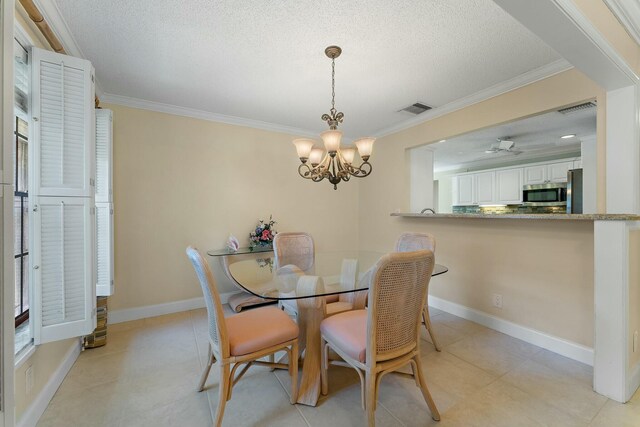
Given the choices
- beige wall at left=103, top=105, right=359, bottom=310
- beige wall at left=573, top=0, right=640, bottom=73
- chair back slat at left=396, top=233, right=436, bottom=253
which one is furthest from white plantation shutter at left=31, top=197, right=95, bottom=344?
beige wall at left=573, top=0, right=640, bottom=73

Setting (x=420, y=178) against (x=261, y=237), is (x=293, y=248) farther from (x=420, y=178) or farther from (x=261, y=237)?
(x=420, y=178)

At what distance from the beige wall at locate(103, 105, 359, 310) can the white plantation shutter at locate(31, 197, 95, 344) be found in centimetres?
130

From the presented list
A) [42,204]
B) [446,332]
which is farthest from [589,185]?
[42,204]

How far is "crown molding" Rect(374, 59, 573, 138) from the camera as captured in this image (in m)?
2.18

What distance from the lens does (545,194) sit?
187 inches

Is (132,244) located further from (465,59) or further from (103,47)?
(465,59)

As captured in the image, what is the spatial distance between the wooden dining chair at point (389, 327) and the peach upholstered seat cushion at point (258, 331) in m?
0.34

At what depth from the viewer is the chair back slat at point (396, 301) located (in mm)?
1290

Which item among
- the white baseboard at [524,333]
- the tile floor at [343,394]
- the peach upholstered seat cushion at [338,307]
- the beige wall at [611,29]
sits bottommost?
the tile floor at [343,394]

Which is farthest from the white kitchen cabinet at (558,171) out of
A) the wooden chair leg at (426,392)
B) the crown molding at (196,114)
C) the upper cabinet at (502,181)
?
the wooden chair leg at (426,392)

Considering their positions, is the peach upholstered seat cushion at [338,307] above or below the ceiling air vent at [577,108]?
below

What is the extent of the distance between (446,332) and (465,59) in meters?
2.51

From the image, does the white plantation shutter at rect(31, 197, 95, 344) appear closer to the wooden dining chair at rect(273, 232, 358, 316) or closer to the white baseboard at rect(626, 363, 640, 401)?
the wooden dining chair at rect(273, 232, 358, 316)

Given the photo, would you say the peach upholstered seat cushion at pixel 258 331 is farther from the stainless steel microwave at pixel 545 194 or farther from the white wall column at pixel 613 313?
the stainless steel microwave at pixel 545 194
